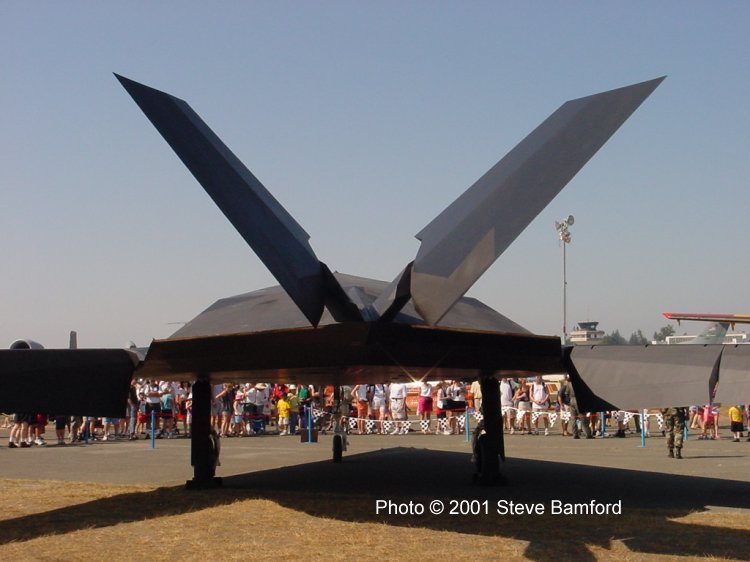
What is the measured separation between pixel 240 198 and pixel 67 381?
374cm

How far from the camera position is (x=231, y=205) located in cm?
685

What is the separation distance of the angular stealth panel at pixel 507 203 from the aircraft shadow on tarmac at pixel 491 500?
252 centimetres

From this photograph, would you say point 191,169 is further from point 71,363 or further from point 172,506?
point 172,506

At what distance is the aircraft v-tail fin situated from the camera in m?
6.75

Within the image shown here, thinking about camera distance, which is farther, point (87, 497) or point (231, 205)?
point (87, 497)

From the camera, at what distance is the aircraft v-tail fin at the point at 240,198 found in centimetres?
675

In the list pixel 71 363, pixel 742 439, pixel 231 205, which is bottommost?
pixel 742 439

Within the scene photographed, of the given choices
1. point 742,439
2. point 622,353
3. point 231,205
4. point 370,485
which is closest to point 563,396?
point 742,439

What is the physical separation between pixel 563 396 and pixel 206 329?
64.4 ft

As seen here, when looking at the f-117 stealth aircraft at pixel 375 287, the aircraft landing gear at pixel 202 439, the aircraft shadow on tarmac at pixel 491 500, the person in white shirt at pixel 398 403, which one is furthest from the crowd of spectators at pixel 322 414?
the f-117 stealth aircraft at pixel 375 287

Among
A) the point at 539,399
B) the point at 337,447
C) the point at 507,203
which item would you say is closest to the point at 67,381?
the point at 507,203

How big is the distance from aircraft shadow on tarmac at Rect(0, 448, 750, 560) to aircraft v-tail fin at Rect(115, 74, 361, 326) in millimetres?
3074

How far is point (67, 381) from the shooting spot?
368 inches

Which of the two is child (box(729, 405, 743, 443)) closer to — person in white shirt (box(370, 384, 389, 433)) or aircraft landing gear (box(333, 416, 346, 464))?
person in white shirt (box(370, 384, 389, 433))
